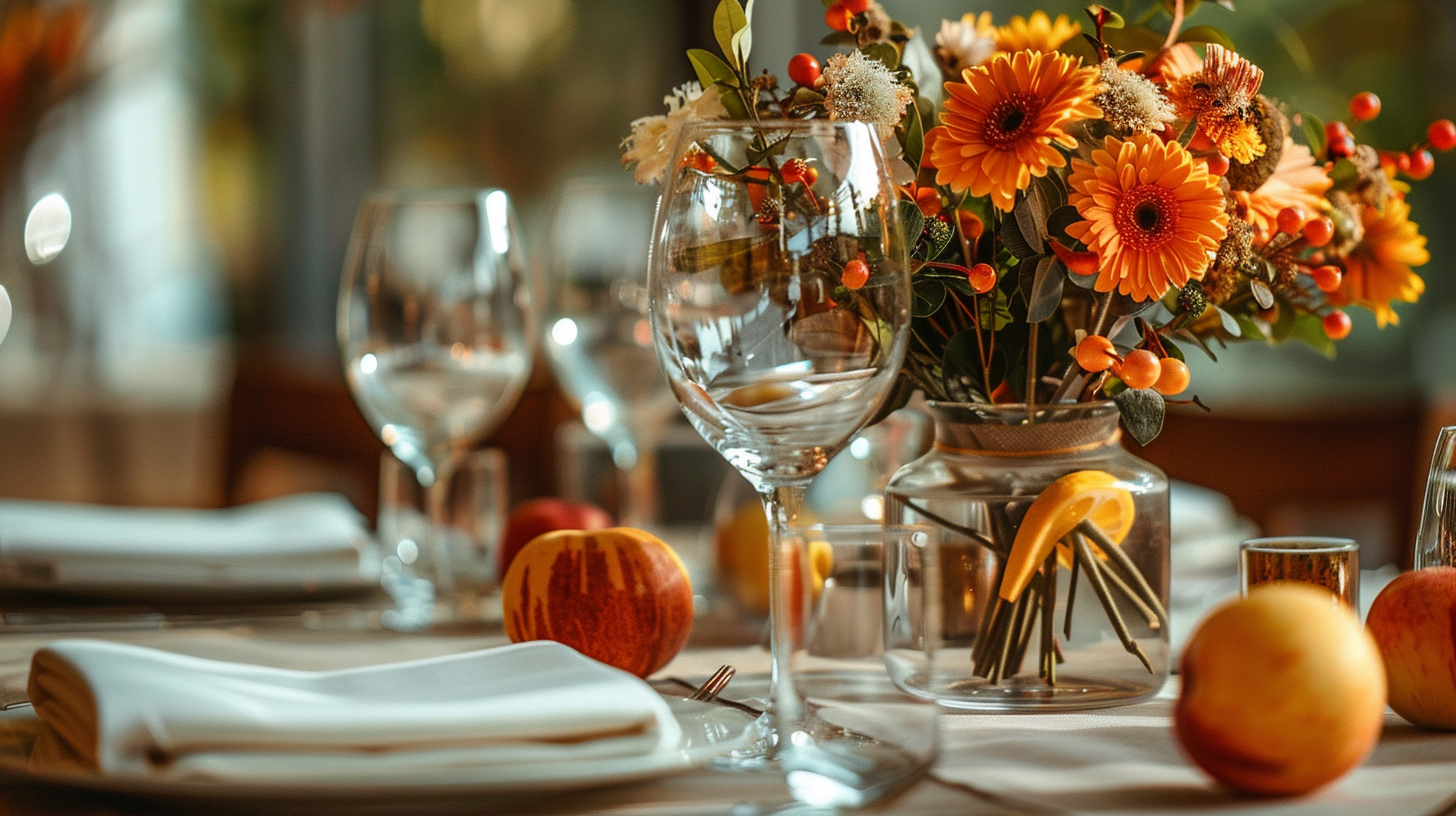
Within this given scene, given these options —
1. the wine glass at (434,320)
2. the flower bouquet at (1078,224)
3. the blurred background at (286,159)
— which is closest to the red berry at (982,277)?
the flower bouquet at (1078,224)

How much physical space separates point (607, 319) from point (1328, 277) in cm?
58

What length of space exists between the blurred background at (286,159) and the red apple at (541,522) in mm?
1539

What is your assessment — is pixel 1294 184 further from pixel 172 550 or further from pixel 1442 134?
pixel 172 550

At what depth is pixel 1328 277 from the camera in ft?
2.25

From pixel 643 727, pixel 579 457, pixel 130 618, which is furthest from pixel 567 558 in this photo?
pixel 579 457

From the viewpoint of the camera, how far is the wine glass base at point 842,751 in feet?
1.66

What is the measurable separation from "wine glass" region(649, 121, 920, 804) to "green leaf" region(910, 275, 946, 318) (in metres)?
0.09

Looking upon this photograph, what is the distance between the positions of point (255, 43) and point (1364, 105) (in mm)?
3566

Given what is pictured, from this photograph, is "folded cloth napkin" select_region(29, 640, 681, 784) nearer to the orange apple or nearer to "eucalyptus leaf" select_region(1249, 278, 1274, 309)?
the orange apple

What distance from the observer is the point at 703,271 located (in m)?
0.55

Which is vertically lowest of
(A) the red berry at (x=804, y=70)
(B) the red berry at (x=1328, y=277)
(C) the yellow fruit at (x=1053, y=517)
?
(C) the yellow fruit at (x=1053, y=517)

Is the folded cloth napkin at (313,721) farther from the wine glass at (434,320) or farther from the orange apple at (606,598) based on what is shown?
the wine glass at (434,320)

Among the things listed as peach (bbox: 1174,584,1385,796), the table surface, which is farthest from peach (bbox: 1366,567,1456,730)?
peach (bbox: 1174,584,1385,796)

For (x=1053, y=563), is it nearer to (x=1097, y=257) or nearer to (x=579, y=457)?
(x=1097, y=257)
